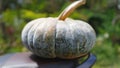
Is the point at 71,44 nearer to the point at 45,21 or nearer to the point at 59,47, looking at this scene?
the point at 59,47

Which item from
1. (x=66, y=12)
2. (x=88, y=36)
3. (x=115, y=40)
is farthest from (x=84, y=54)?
(x=115, y=40)

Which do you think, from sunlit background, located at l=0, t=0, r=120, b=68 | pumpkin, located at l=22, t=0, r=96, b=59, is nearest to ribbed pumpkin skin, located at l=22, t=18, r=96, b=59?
pumpkin, located at l=22, t=0, r=96, b=59

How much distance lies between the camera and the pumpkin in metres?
1.32

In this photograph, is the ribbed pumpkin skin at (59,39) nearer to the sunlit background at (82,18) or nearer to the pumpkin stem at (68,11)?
the pumpkin stem at (68,11)

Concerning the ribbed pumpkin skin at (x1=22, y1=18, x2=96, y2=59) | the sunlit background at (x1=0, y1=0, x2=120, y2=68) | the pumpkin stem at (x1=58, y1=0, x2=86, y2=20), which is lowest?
the sunlit background at (x1=0, y1=0, x2=120, y2=68)

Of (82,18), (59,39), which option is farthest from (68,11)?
(82,18)

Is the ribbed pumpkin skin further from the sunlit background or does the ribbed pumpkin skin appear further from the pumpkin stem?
the sunlit background

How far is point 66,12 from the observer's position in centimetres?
137

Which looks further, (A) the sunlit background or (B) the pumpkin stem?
(A) the sunlit background

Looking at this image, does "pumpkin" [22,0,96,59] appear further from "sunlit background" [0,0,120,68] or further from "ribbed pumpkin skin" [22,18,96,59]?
"sunlit background" [0,0,120,68]

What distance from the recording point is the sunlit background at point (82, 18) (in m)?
3.50

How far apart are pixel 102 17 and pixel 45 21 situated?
2691 millimetres

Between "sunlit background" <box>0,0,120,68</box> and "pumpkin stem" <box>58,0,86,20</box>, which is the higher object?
"pumpkin stem" <box>58,0,86,20</box>

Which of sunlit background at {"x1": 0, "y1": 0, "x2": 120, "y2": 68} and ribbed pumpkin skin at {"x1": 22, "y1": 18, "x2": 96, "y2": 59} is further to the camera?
sunlit background at {"x1": 0, "y1": 0, "x2": 120, "y2": 68}
